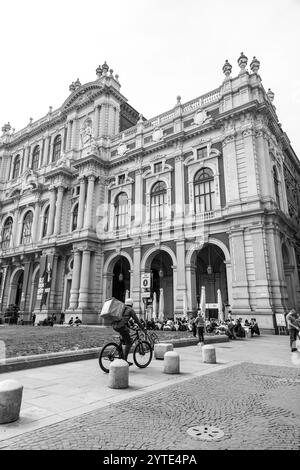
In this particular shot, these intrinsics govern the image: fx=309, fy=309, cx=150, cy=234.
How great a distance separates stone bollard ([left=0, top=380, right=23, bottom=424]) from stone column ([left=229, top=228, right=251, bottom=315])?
61.2 ft

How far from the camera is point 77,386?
6.29 meters

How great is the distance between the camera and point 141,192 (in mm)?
30234

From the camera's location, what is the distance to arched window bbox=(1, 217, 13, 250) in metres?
42.6

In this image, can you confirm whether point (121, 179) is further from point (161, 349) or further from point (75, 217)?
point (161, 349)

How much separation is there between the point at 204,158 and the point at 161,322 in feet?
46.3

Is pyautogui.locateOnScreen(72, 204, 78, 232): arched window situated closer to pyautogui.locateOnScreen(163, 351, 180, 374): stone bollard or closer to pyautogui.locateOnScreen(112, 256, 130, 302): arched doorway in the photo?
pyautogui.locateOnScreen(112, 256, 130, 302): arched doorway

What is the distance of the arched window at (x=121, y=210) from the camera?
102ft

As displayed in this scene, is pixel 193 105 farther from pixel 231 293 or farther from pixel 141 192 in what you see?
pixel 231 293

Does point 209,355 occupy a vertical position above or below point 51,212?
below

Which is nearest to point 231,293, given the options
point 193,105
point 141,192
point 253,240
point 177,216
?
point 253,240

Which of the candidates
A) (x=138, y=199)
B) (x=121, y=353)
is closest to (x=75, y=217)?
(x=138, y=199)

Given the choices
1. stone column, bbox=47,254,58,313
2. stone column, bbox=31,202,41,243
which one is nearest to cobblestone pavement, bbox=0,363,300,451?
stone column, bbox=47,254,58,313

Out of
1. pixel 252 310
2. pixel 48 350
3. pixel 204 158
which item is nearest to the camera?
pixel 48 350

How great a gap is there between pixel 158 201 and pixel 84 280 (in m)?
10.3
